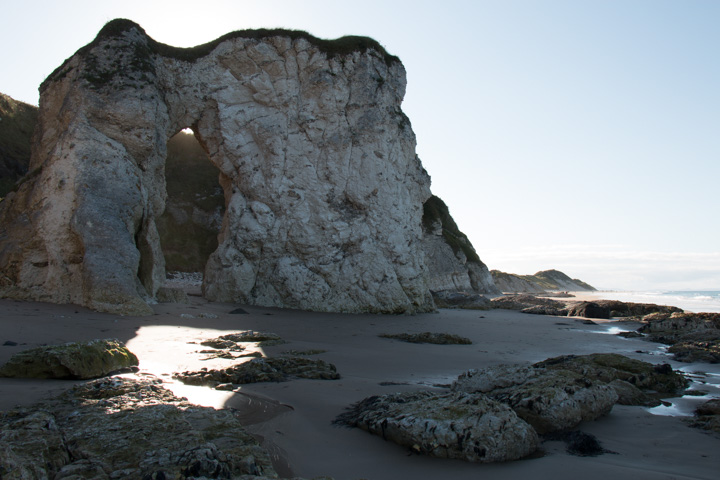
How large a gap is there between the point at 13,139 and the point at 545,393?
28905mm

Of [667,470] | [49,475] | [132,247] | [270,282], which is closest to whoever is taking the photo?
[49,475]

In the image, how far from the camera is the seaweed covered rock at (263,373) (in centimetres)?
447

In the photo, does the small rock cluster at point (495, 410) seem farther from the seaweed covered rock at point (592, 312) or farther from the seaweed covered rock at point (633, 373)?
the seaweed covered rock at point (592, 312)

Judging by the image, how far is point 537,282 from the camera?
6406 centimetres

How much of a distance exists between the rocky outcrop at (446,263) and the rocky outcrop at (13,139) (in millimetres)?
22131

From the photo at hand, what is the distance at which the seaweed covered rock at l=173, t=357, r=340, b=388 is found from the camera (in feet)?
14.7

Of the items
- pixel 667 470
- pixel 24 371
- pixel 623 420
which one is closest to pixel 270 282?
pixel 24 371

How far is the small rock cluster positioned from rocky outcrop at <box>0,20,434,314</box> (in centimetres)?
881

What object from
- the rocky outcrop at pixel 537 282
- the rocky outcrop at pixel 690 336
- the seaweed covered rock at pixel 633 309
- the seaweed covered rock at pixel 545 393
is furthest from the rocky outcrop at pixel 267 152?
the rocky outcrop at pixel 537 282

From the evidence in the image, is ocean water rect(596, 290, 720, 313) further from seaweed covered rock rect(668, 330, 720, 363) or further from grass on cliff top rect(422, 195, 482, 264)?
seaweed covered rock rect(668, 330, 720, 363)

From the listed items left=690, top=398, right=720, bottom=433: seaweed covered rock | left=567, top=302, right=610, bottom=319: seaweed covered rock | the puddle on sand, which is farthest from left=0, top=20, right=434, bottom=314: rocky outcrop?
left=690, top=398, right=720, bottom=433: seaweed covered rock

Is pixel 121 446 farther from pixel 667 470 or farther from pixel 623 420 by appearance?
pixel 623 420

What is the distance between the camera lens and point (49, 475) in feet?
7.06

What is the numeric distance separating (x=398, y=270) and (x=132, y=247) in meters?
7.85
